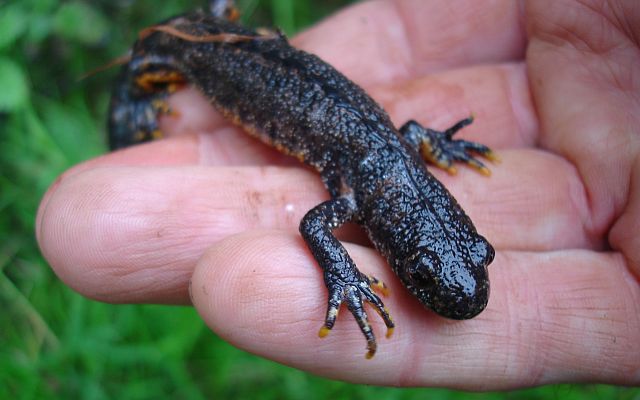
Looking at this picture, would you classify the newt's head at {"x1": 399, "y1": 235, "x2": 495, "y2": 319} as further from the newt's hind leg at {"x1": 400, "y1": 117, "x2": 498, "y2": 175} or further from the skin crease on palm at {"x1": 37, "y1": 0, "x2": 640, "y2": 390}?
the newt's hind leg at {"x1": 400, "y1": 117, "x2": 498, "y2": 175}

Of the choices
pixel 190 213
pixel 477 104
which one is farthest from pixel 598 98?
pixel 190 213

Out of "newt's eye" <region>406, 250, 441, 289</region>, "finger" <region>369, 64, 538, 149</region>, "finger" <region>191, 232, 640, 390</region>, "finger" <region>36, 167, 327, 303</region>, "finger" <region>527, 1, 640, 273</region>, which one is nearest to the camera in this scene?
"finger" <region>191, 232, 640, 390</region>

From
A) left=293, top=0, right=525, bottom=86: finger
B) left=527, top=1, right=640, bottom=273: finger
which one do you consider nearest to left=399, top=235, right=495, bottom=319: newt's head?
left=527, top=1, right=640, bottom=273: finger

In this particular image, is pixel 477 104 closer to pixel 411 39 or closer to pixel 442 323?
pixel 411 39

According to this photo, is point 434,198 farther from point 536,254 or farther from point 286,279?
point 286,279

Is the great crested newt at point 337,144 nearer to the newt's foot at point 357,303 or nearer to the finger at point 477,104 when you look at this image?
the newt's foot at point 357,303
